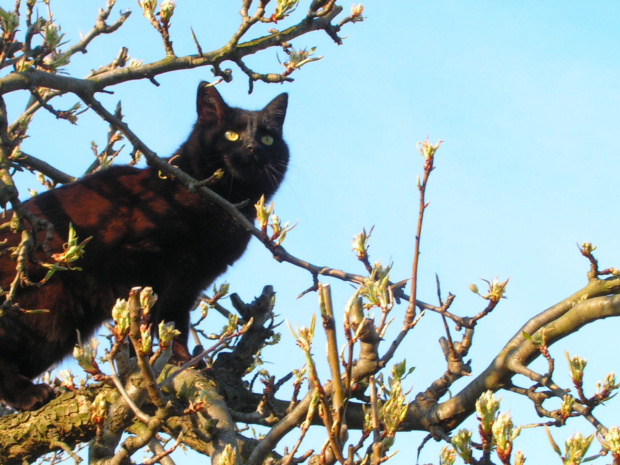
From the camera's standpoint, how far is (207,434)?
2.80m

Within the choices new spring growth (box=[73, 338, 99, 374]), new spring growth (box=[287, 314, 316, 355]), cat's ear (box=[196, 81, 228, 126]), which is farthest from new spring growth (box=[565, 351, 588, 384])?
cat's ear (box=[196, 81, 228, 126])

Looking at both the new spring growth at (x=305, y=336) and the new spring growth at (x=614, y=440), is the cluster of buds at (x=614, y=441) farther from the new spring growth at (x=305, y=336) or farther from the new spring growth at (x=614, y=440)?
the new spring growth at (x=305, y=336)

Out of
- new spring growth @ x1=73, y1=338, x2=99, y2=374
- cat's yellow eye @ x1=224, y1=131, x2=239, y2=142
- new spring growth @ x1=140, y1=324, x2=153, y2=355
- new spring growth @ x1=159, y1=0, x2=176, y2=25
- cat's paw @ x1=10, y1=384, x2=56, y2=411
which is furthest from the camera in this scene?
cat's yellow eye @ x1=224, y1=131, x2=239, y2=142

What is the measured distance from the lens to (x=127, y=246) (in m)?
4.91

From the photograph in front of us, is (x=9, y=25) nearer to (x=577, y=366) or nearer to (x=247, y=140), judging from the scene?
(x=247, y=140)

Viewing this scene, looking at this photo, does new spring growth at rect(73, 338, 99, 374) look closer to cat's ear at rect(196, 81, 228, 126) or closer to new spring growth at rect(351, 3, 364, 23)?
new spring growth at rect(351, 3, 364, 23)

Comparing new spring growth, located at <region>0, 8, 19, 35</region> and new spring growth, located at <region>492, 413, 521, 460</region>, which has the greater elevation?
new spring growth, located at <region>0, 8, 19, 35</region>

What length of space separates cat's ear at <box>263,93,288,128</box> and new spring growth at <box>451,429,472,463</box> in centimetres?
481

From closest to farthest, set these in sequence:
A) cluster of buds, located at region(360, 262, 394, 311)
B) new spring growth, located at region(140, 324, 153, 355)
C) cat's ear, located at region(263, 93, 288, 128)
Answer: cluster of buds, located at region(360, 262, 394, 311)
new spring growth, located at region(140, 324, 153, 355)
cat's ear, located at region(263, 93, 288, 128)

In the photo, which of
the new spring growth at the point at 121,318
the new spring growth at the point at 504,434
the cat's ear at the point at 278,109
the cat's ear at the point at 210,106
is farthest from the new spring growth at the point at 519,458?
the cat's ear at the point at 278,109

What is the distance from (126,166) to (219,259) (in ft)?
3.70

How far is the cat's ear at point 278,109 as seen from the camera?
6.51 m

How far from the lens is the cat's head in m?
5.77

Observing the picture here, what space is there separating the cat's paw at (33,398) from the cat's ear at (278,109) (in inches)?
134
